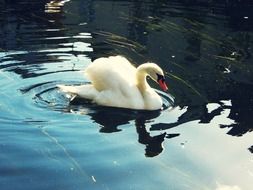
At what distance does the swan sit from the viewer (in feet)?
26.2

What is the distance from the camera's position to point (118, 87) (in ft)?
26.2

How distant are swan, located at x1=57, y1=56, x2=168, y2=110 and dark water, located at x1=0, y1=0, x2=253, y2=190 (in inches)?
5.2

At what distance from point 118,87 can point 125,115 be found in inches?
16.0

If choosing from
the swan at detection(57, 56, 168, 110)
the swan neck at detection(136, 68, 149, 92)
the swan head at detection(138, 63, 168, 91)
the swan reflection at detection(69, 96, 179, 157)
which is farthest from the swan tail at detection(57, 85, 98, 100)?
the swan head at detection(138, 63, 168, 91)

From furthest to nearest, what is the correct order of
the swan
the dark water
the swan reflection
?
the swan, the swan reflection, the dark water

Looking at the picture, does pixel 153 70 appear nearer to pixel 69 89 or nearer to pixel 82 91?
pixel 82 91

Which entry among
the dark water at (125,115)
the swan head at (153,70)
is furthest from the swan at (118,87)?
the dark water at (125,115)

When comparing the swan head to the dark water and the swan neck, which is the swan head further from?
the dark water

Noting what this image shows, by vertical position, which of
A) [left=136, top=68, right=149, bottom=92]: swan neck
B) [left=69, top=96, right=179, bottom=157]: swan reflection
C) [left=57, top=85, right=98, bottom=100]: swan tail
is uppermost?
[left=136, top=68, right=149, bottom=92]: swan neck

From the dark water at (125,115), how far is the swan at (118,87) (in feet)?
0.43

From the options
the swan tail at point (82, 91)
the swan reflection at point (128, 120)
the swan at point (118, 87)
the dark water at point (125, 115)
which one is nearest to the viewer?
the dark water at point (125, 115)

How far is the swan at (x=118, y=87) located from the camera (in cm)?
799

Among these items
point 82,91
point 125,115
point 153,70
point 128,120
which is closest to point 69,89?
point 82,91

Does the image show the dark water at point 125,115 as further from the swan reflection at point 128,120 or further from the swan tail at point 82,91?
the swan tail at point 82,91
